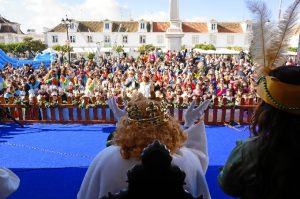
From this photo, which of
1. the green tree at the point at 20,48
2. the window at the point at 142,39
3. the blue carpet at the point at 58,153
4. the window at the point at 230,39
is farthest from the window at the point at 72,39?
the blue carpet at the point at 58,153

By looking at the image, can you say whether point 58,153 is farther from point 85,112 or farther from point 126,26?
point 126,26

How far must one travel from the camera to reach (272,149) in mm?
1244

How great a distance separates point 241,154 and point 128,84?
9840mm

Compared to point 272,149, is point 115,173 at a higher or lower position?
lower

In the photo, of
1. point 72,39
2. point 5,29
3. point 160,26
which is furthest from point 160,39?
point 5,29

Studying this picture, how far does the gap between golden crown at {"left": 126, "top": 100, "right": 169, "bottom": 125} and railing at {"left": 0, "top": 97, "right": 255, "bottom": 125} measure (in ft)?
19.4

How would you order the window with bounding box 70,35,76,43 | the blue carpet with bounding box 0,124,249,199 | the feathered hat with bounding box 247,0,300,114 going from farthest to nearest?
the window with bounding box 70,35,76,43
the blue carpet with bounding box 0,124,249,199
the feathered hat with bounding box 247,0,300,114

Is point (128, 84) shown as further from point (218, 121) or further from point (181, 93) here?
point (218, 121)

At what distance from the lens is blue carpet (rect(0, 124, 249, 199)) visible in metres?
4.29

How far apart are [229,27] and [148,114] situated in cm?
5728

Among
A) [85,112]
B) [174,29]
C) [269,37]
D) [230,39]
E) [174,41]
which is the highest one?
[230,39]

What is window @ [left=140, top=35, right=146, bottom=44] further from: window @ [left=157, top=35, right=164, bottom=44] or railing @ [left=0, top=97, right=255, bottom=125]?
railing @ [left=0, top=97, right=255, bottom=125]

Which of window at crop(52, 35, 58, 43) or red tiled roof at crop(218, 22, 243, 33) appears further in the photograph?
A: red tiled roof at crop(218, 22, 243, 33)

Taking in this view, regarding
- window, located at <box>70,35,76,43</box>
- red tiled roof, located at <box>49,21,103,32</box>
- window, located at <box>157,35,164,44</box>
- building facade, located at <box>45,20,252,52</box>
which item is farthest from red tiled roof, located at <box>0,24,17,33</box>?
window, located at <box>157,35,164,44</box>
